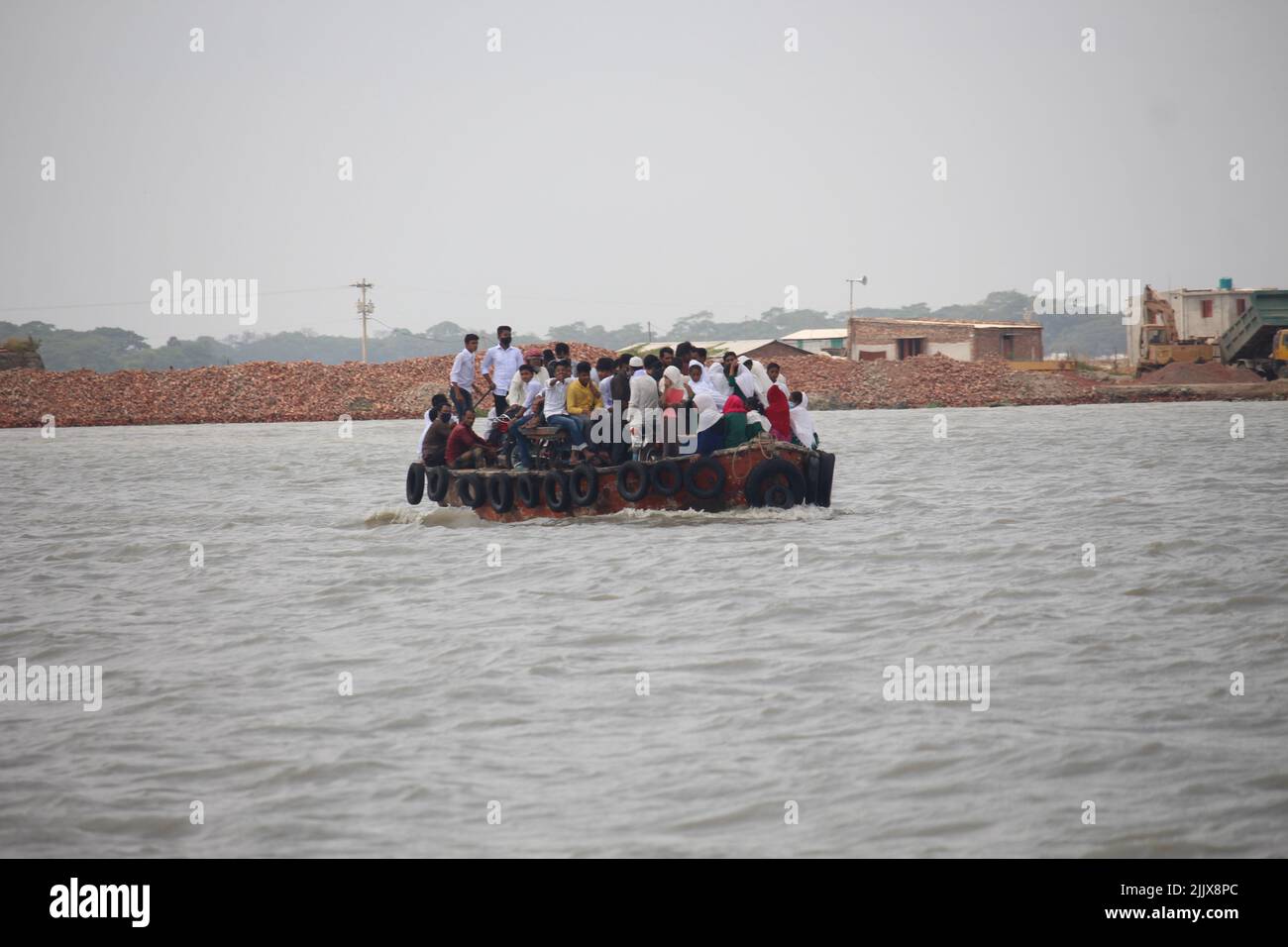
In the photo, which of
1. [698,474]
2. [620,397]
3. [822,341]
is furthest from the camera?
[822,341]

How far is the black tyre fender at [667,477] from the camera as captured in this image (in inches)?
733

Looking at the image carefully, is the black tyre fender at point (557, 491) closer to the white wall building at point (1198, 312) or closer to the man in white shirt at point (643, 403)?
the man in white shirt at point (643, 403)

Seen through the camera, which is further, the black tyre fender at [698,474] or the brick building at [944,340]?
the brick building at [944,340]

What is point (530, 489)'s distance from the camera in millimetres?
19734

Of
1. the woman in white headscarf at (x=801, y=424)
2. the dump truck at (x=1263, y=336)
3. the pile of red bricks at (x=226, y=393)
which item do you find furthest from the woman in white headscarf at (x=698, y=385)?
the dump truck at (x=1263, y=336)

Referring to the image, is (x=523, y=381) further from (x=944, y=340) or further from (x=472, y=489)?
(x=944, y=340)

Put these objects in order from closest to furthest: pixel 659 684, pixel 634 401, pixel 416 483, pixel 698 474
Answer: pixel 659 684, pixel 634 401, pixel 698 474, pixel 416 483

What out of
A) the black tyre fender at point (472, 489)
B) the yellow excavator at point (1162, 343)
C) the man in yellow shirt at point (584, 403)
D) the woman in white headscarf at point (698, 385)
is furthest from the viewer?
the yellow excavator at point (1162, 343)

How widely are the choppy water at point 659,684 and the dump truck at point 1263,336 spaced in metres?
41.8

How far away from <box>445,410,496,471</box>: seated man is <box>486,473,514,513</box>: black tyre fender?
1.85ft

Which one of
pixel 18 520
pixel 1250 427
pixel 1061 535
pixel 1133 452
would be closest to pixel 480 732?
pixel 1061 535

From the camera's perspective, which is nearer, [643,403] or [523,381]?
[643,403]

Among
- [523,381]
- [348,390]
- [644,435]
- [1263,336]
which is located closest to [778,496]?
[644,435]

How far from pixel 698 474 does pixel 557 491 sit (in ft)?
6.78
